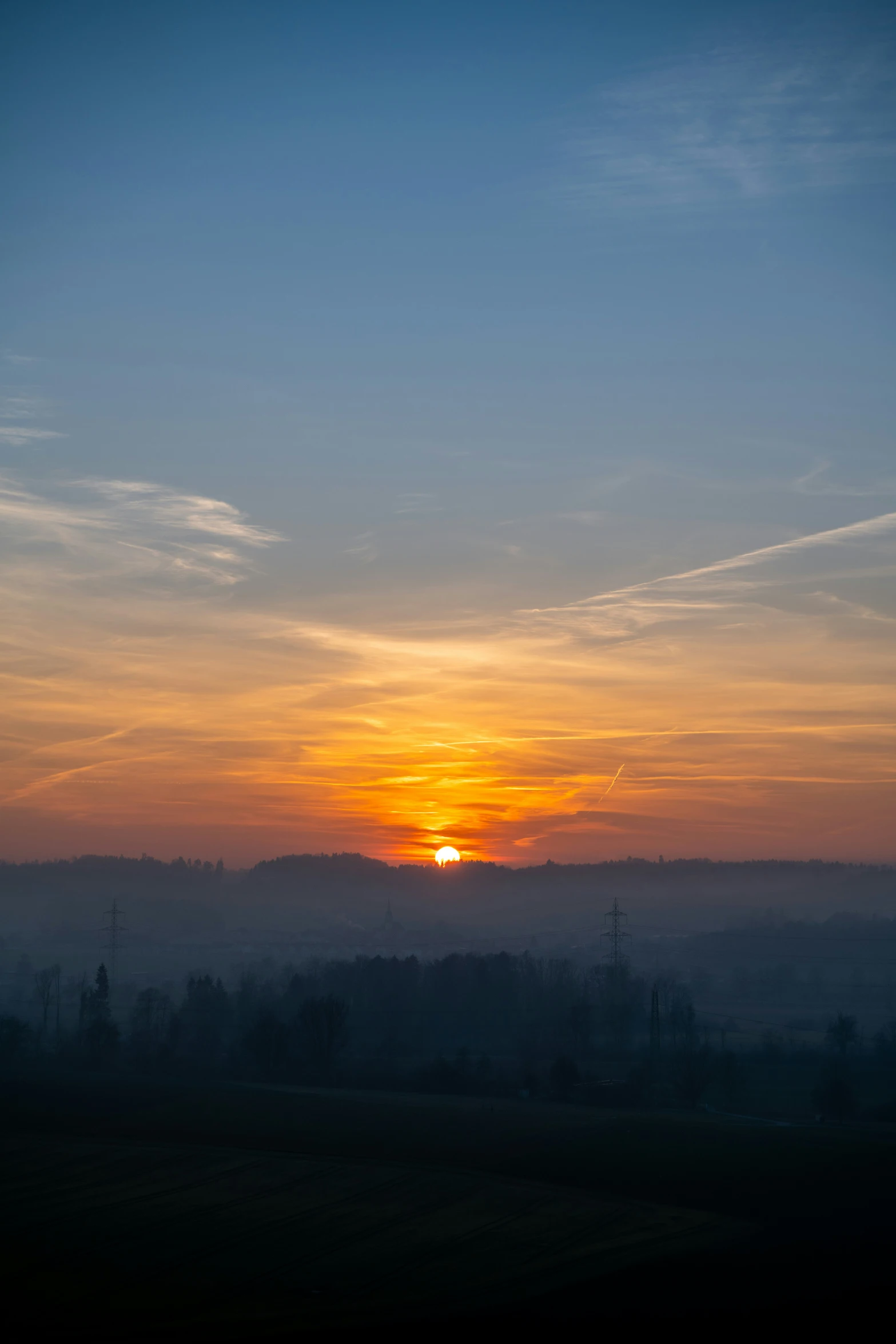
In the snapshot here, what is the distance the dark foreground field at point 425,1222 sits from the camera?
119 ft

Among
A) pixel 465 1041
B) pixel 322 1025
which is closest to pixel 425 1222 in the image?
pixel 322 1025

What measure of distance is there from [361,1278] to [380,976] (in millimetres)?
137051

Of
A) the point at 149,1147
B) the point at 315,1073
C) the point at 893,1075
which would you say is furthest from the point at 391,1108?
the point at 893,1075

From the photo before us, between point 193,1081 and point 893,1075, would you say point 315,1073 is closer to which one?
point 193,1081

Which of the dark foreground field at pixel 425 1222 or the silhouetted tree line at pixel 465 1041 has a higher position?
the dark foreground field at pixel 425 1222

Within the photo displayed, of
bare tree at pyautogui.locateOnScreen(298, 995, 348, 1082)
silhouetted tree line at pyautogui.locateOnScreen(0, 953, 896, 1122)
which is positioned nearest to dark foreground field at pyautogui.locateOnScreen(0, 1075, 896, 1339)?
silhouetted tree line at pyautogui.locateOnScreen(0, 953, 896, 1122)

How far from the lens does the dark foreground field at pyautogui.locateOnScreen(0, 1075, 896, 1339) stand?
119 feet

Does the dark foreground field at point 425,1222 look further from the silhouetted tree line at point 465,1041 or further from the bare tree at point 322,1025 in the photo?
the bare tree at point 322,1025

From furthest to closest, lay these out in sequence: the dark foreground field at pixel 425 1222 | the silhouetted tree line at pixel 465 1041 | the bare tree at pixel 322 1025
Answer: the bare tree at pixel 322 1025, the silhouetted tree line at pixel 465 1041, the dark foreground field at pixel 425 1222

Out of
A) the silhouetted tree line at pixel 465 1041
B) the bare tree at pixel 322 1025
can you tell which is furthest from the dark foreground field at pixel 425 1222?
the bare tree at pixel 322 1025

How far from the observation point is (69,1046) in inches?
4902

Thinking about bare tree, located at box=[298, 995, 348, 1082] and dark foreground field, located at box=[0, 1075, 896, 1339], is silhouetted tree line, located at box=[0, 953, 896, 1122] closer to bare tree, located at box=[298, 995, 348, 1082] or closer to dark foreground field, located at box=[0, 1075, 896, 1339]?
bare tree, located at box=[298, 995, 348, 1082]

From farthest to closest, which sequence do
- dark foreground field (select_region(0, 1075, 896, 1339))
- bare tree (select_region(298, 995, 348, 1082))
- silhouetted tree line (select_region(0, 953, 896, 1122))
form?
1. bare tree (select_region(298, 995, 348, 1082))
2. silhouetted tree line (select_region(0, 953, 896, 1122))
3. dark foreground field (select_region(0, 1075, 896, 1339))

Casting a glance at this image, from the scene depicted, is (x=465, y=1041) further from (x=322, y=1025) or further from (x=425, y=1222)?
(x=425, y=1222)
